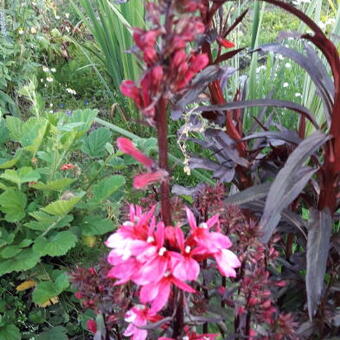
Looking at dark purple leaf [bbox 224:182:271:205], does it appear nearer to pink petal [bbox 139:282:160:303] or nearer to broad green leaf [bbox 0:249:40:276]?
pink petal [bbox 139:282:160:303]

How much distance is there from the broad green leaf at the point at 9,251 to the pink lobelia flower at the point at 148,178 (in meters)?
1.03

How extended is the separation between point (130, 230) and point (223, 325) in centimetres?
37

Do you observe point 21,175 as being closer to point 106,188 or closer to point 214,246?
point 106,188

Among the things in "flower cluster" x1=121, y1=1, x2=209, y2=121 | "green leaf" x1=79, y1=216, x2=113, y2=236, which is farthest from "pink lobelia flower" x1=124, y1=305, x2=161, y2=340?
"green leaf" x1=79, y1=216, x2=113, y2=236

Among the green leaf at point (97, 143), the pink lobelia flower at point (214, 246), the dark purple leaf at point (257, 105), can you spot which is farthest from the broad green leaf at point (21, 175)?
the pink lobelia flower at point (214, 246)

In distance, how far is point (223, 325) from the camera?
46.3 inches

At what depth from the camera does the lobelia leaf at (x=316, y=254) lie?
3.89ft

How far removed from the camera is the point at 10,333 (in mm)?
1799

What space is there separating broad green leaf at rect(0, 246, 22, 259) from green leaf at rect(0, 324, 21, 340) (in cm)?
25

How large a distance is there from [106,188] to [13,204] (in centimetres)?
32

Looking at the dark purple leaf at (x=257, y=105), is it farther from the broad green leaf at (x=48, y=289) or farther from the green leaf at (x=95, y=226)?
the broad green leaf at (x=48, y=289)

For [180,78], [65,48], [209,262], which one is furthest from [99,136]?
[65,48]

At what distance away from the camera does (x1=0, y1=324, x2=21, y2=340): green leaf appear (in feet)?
5.88

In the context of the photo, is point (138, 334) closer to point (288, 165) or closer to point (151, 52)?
point (288, 165)
